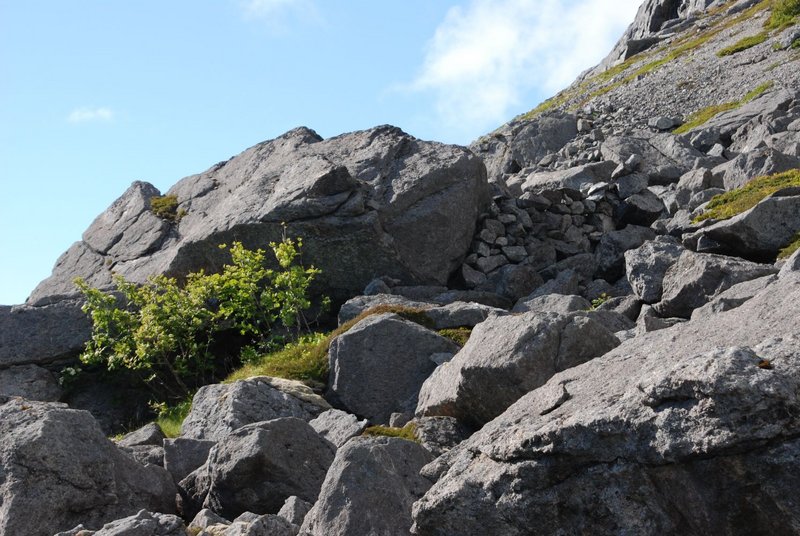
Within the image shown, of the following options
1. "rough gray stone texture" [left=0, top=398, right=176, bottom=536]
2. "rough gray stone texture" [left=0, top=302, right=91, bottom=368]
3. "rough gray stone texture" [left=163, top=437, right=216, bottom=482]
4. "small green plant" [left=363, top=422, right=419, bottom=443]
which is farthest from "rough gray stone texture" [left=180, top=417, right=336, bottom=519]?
"rough gray stone texture" [left=0, top=302, right=91, bottom=368]

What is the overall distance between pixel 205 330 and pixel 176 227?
8186mm

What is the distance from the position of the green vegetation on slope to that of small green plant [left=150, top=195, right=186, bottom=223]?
34.6m

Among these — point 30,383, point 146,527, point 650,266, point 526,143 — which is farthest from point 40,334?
point 526,143

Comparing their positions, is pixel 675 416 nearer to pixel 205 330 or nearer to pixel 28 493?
pixel 28 493

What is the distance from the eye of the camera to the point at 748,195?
27.0m

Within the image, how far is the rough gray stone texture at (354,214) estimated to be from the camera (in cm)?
3002

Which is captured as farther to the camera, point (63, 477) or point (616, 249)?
point (616, 249)

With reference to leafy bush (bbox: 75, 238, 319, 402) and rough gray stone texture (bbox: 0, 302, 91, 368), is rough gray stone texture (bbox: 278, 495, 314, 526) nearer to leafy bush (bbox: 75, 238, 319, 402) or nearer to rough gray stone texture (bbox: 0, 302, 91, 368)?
leafy bush (bbox: 75, 238, 319, 402)

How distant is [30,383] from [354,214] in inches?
463

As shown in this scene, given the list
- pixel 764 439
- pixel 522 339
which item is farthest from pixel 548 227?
pixel 764 439

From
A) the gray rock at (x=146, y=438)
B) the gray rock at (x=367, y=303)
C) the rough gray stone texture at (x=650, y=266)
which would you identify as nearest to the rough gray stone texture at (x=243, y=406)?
the gray rock at (x=146, y=438)

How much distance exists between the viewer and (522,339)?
12.7 meters

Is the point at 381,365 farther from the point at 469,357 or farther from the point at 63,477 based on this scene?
the point at 63,477

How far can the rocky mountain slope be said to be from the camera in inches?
286
